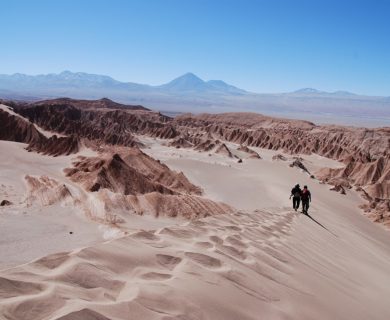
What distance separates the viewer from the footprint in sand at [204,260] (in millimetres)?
4316

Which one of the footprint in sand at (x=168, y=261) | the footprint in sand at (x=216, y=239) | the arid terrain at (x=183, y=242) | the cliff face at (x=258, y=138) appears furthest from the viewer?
the cliff face at (x=258, y=138)

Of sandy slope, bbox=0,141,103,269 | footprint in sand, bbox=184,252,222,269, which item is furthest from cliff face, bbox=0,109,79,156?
footprint in sand, bbox=184,252,222,269

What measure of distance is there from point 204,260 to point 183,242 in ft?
2.13

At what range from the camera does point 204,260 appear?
14.4 ft

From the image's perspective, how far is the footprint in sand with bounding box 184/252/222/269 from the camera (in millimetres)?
4316

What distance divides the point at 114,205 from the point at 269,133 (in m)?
63.9

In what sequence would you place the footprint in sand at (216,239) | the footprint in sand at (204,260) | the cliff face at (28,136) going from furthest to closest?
the cliff face at (28,136), the footprint in sand at (216,239), the footprint in sand at (204,260)

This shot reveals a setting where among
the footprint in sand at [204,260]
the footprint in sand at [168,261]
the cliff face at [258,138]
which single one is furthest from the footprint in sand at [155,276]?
the cliff face at [258,138]

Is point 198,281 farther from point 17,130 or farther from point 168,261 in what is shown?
point 17,130

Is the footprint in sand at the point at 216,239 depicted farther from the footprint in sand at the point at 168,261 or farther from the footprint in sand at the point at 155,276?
the footprint in sand at the point at 155,276

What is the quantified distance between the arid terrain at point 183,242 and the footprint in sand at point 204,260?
0.8 inches

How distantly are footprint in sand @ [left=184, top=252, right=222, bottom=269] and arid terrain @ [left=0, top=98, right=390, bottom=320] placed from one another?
19mm

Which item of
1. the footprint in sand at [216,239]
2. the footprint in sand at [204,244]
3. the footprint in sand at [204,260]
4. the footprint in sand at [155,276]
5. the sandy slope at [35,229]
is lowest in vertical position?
the sandy slope at [35,229]

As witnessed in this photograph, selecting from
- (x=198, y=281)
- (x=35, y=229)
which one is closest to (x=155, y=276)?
(x=198, y=281)
